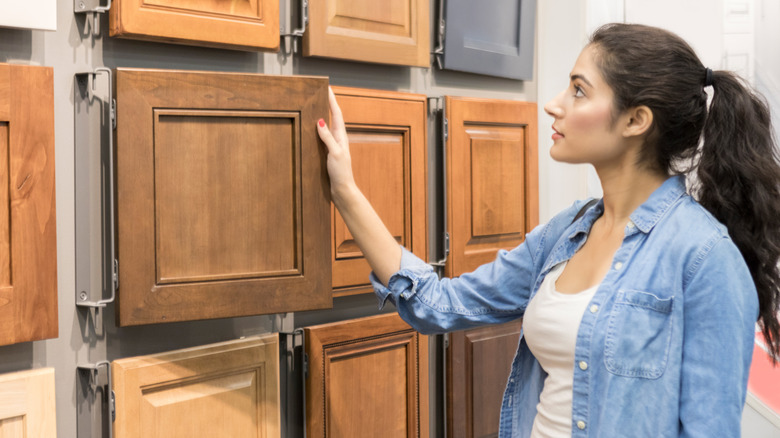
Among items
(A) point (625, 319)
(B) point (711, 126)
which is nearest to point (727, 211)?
(B) point (711, 126)

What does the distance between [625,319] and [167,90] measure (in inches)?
32.9

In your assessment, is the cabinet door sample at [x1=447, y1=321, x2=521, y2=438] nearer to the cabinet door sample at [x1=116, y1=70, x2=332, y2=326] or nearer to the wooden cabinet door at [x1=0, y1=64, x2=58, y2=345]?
the cabinet door sample at [x1=116, y1=70, x2=332, y2=326]

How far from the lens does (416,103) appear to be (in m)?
1.97

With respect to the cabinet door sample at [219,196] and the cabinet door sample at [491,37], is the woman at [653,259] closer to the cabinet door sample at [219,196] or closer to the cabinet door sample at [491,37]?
the cabinet door sample at [219,196]

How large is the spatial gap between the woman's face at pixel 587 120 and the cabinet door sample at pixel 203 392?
0.75 metres

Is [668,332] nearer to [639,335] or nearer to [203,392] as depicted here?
[639,335]

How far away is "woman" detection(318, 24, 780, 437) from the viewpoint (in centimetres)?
114

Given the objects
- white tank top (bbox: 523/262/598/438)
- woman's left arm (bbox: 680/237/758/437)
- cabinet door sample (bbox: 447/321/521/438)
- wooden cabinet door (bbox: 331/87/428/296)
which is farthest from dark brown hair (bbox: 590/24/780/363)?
cabinet door sample (bbox: 447/321/521/438)

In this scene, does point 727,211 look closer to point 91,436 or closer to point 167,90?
point 167,90

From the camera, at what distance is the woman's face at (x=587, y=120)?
1.28 meters

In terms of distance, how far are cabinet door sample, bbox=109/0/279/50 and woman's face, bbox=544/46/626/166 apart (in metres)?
0.61

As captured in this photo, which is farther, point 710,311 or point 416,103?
point 416,103

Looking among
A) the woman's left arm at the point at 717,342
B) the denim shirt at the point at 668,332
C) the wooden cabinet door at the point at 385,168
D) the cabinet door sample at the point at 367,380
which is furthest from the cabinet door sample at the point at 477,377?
the woman's left arm at the point at 717,342

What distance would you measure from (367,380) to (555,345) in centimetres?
72
